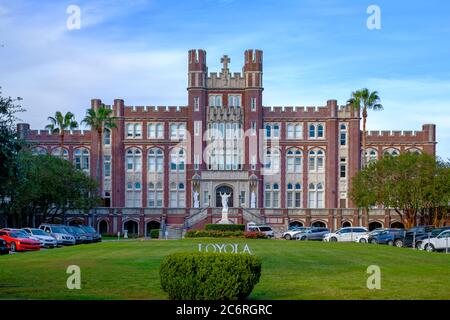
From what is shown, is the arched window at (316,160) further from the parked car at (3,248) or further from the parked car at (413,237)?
the parked car at (3,248)

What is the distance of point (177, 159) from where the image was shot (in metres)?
100

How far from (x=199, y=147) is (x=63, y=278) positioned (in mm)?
72677

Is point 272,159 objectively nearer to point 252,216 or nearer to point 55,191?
point 252,216

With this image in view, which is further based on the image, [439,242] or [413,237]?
[413,237]

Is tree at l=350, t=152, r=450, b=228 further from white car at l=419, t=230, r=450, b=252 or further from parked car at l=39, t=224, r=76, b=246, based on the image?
parked car at l=39, t=224, r=76, b=246

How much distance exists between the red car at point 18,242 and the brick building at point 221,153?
4694 cm

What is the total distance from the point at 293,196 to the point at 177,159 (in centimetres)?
1545

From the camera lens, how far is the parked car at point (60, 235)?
58156 millimetres

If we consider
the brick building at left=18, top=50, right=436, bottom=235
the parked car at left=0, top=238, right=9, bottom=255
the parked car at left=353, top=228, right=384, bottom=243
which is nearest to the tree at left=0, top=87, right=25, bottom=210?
the parked car at left=0, top=238, right=9, bottom=255

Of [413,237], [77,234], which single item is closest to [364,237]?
[413,237]

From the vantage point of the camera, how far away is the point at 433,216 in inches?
3376

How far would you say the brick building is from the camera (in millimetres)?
96875

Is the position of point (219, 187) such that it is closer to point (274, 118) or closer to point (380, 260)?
point (274, 118)
